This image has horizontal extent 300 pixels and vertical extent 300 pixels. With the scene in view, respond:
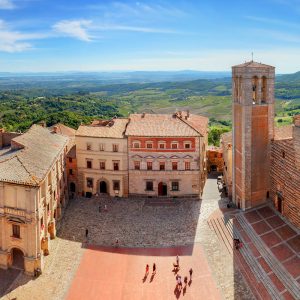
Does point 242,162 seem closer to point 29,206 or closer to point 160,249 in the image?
point 160,249

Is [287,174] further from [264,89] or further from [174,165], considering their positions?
[174,165]

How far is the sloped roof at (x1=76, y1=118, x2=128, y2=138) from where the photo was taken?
6097cm

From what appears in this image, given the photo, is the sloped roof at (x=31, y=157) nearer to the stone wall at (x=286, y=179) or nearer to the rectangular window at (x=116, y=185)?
the rectangular window at (x=116, y=185)

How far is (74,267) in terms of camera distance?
42.2m

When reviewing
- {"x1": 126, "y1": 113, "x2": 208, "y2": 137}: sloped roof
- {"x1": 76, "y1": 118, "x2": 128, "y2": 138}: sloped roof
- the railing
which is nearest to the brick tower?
{"x1": 126, "y1": 113, "x2": 208, "y2": 137}: sloped roof

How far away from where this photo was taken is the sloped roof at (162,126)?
59625mm

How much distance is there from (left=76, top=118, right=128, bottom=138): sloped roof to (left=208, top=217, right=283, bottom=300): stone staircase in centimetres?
1987

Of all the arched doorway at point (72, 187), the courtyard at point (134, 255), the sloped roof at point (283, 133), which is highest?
the sloped roof at point (283, 133)

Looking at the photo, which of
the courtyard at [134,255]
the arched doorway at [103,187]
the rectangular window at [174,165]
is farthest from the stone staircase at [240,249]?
the arched doorway at [103,187]

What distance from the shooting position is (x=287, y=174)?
157 ft

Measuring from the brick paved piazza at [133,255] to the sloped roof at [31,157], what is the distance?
31.0 feet

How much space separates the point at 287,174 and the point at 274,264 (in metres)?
12.2

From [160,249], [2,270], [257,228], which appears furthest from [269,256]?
[2,270]

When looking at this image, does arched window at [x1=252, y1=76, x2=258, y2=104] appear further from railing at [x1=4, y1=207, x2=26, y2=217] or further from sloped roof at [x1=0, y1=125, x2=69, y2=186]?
railing at [x1=4, y1=207, x2=26, y2=217]
